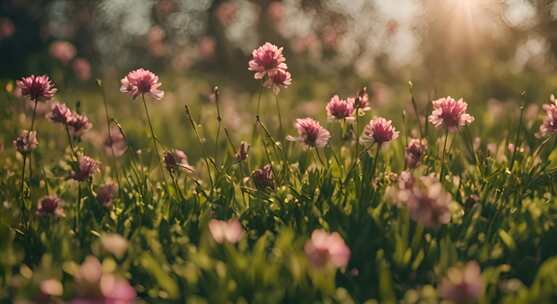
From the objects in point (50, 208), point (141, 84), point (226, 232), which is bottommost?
point (226, 232)

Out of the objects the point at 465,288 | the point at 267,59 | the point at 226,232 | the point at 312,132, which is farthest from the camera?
the point at 267,59

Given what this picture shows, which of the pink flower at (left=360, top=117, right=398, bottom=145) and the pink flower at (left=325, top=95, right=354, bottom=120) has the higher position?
the pink flower at (left=325, top=95, right=354, bottom=120)

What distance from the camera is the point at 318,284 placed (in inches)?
69.3

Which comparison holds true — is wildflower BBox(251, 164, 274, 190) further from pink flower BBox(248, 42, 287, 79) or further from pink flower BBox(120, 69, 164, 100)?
pink flower BBox(120, 69, 164, 100)

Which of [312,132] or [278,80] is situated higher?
[278,80]

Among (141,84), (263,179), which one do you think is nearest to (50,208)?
(141,84)

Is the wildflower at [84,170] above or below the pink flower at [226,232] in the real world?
above

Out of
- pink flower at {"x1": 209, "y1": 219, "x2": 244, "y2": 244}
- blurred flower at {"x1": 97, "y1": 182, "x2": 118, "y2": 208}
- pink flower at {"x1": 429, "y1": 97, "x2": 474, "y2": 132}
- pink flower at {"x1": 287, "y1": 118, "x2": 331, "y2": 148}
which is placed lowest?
pink flower at {"x1": 209, "y1": 219, "x2": 244, "y2": 244}

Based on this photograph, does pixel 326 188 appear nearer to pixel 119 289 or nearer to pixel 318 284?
pixel 318 284

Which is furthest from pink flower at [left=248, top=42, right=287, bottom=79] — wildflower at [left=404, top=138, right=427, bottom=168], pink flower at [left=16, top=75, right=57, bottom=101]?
pink flower at [left=16, top=75, right=57, bottom=101]

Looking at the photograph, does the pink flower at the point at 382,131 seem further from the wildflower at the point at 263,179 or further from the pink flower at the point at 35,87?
the pink flower at the point at 35,87

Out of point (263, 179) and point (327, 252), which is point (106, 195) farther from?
point (327, 252)

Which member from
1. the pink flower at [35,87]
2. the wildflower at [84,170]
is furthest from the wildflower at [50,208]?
the pink flower at [35,87]

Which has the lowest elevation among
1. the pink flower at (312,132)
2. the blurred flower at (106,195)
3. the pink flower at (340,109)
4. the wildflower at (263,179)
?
the blurred flower at (106,195)
